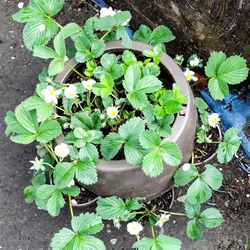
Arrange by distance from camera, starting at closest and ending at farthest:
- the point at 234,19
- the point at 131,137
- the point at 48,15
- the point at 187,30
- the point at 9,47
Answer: the point at 131,137, the point at 48,15, the point at 234,19, the point at 187,30, the point at 9,47

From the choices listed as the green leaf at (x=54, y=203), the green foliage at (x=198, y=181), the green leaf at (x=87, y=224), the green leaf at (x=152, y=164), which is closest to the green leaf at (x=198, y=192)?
the green foliage at (x=198, y=181)

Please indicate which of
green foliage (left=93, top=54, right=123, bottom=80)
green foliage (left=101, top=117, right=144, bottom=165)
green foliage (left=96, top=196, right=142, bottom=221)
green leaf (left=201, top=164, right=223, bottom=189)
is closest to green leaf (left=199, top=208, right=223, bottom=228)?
green leaf (left=201, top=164, right=223, bottom=189)

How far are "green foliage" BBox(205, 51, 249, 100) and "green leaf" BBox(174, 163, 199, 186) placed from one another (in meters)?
0.26

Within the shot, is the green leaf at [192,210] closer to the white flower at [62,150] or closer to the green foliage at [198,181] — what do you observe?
the green foliage at [198,181]

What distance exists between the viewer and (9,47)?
8.37 ft

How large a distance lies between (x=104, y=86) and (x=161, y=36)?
37cm

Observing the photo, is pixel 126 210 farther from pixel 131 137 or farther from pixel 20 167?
pixel 20 167

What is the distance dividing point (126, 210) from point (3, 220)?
0.56 meters

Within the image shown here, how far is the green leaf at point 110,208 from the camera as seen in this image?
6.27 feet

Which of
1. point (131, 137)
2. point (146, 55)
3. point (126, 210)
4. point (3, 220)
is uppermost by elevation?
point (146, 55)

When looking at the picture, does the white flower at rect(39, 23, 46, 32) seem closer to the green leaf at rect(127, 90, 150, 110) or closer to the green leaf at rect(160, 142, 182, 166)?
the green leaf at rect(127, 90, 150, 110)

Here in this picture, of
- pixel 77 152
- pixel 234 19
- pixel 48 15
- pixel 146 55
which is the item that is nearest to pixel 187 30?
pixel 234 19

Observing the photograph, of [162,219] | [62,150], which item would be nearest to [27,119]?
[62,150]

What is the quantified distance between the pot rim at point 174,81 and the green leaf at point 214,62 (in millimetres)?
94
